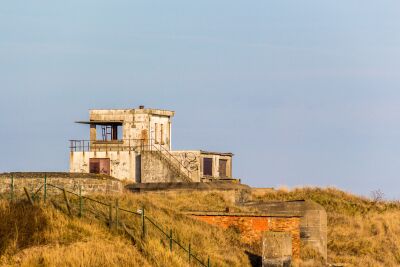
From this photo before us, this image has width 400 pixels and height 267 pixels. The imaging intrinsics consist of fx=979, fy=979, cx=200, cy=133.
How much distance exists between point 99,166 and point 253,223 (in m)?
21.5

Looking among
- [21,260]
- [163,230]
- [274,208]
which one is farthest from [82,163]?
[21,260]

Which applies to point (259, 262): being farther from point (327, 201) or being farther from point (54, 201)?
point (327, 201)

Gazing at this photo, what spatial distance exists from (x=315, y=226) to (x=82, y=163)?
2139 cm

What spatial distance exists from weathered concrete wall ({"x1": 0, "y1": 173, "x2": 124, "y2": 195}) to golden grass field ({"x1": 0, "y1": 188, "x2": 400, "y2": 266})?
89 cm

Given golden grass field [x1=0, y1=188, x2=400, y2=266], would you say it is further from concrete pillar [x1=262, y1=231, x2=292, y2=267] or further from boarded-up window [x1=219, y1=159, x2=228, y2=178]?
boarded-up window [x1=219, y1=159, x2=228, y2=178]

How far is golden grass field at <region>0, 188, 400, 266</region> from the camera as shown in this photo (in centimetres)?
2988

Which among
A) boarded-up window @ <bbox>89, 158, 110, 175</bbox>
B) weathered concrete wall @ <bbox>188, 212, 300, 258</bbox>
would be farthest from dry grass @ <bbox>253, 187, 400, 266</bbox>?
boarded-up window @ <bbox>89, 158, 110, 175</bbox>

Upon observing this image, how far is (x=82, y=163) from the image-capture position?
5819 centimetres

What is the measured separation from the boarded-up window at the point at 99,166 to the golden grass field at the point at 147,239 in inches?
474

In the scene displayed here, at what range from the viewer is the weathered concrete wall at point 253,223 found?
124 feet

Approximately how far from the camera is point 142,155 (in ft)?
188

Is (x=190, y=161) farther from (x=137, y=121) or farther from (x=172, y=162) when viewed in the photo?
(x=137, y=121)

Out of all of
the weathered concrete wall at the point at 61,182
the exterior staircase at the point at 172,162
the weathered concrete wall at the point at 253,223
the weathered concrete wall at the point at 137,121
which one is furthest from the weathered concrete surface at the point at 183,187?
the weathered concrete wall at the point at 137,121

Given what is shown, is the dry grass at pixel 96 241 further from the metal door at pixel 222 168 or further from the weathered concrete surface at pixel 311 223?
the metal door at pixel 222 168
